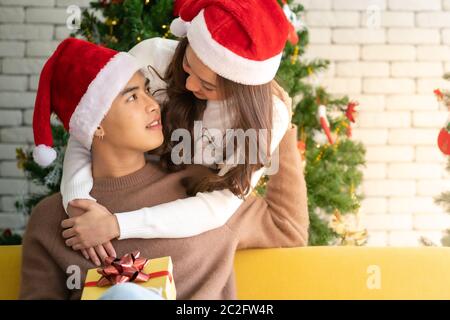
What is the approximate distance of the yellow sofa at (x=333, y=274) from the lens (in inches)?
71.3

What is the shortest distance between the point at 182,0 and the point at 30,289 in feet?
2.89

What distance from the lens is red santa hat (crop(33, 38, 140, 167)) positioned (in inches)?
66.1

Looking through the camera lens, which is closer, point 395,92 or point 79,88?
point 79,88

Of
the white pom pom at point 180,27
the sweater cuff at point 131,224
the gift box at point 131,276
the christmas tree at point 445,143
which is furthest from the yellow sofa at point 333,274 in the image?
the christmas tree at point 445,143

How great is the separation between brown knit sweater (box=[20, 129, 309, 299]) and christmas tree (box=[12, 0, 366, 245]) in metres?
0.75

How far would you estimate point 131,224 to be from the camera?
1.64 metres

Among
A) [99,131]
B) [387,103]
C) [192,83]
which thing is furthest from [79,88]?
[387,103]

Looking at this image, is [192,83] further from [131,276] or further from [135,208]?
[131,276]

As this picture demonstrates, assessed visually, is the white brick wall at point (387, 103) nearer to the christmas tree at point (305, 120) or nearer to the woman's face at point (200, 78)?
the christmas tree at point (305, 120)

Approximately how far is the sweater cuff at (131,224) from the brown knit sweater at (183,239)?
0.05 metres

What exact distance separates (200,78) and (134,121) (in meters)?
0.20

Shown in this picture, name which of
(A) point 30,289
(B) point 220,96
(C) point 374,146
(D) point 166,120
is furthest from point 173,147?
(C) point 374,146

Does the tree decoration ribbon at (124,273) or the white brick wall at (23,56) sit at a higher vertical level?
the white brick wall at (23,56)
